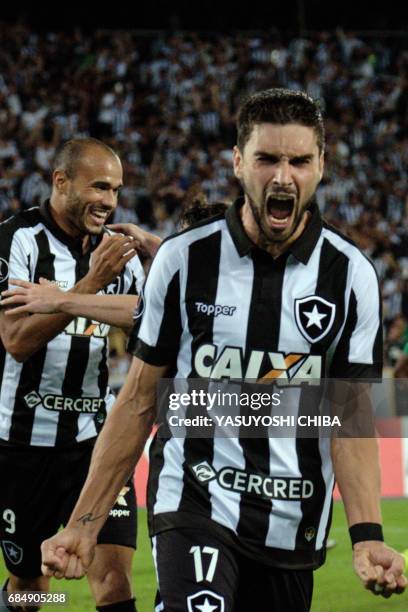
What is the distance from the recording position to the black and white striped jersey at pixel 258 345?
2.89 m

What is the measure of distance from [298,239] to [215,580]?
3.09ft

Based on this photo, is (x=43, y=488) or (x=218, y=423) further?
(x=43, y=488)

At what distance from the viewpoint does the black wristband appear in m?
2.72

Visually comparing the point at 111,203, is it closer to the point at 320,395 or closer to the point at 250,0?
A: the point at 320,395

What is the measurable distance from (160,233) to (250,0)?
28.7ft

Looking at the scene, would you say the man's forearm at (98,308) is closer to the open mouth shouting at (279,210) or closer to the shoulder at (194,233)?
the shoulder at (194,233)

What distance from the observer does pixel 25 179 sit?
51.5 feet

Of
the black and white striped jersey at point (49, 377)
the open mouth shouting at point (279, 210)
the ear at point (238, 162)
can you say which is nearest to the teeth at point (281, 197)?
the open mouth shouting at point (279, 210)


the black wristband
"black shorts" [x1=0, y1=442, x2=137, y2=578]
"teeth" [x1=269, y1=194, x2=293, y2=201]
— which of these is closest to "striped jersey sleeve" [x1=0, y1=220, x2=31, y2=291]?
"black shorts" [x1=0, y1=442, x2=137, y2=578]

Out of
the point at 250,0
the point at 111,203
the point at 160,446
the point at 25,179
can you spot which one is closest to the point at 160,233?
the point at 25,179

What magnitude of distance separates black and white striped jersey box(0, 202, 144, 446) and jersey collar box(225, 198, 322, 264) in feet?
4.89

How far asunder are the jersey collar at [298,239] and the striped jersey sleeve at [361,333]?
0.14m

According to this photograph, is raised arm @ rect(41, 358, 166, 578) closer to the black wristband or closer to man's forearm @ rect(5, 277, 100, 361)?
the black wristband
